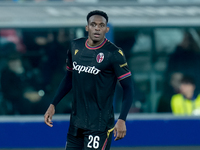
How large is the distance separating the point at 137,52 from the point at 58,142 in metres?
1.77

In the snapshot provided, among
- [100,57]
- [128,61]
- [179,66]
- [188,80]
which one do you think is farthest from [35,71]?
[100,57]

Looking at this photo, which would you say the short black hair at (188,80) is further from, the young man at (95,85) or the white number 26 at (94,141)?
the white number 26 at (94,141)

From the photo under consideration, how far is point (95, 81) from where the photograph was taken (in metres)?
3.21

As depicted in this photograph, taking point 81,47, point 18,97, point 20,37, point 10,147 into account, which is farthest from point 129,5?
point 81,47

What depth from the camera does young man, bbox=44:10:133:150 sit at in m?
3.21

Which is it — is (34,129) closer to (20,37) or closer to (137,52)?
(20,37)

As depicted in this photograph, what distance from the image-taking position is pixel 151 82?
5977mm

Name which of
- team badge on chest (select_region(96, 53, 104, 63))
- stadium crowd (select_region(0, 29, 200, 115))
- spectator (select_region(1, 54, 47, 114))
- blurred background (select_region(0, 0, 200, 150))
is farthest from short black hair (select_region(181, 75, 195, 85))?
team badge on chest (select_region(96, 53, 104, 63))

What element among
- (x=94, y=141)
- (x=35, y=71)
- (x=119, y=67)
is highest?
(x=119, y=67)

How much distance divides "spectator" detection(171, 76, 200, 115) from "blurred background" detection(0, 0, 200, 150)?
0.6 inches

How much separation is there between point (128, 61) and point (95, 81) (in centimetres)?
277

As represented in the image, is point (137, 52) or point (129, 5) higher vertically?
point (129, 5)

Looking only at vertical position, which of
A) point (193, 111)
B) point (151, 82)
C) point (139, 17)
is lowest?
point (193, 111)

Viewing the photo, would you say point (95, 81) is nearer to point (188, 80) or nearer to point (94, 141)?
point (94, 141)
